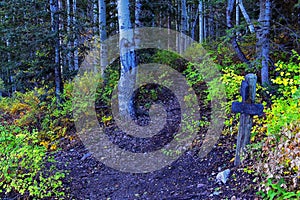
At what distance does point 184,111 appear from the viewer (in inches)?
306

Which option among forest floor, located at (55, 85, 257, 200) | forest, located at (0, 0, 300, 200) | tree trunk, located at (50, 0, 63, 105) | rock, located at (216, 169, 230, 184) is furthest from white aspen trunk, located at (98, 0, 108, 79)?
rock, located at (216, 169, 230, 184)

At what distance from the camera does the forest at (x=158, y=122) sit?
14.0 ft

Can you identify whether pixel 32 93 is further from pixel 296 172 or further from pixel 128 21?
pixel 296 172

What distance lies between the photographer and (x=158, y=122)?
25.3 ft

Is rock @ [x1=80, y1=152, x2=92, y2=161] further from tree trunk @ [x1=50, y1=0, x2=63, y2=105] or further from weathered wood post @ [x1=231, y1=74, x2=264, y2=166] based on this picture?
weathered wood post @ [x1=231, y1=74, x2=264, y2=166]

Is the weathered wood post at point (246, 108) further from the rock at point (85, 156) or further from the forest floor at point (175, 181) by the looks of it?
the rock at point (85, 156)

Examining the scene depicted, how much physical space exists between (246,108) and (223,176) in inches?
47.2

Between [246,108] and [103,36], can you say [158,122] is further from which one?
[103,36]

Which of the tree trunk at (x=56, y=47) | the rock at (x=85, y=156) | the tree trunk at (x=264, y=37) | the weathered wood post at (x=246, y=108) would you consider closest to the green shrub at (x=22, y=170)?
the rock at (x=85, y=156)

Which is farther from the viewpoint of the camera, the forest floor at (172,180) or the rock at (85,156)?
the rock at (85,156)

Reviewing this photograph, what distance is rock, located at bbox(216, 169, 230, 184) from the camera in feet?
A: 14.4

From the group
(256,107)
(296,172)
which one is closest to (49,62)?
(256,107)

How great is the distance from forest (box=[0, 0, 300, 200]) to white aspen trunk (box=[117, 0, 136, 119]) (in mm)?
30

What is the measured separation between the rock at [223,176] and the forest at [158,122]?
20mm
